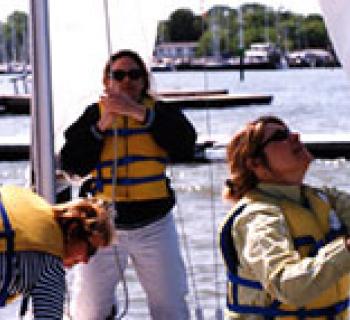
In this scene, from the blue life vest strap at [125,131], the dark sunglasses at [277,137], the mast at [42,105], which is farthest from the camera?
the blue life vest strap at [125,131]

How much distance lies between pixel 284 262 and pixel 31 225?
0.62m

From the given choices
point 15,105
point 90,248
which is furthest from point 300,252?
point 15,105

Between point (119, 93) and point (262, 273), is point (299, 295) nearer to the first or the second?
point (262, 273)

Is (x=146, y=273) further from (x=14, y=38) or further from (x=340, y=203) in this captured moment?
→ (x=14, y=38)

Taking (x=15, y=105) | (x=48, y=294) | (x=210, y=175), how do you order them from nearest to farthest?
(x=48, y=294), (x=210, y=175), (x=15, y=105)

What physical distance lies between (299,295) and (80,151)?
5.93ft

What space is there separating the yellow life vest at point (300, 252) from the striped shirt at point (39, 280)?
40 cm

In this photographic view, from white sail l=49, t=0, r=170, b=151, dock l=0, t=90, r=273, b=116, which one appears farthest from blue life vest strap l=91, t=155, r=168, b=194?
dock l=0, t=90, r=273, b=116

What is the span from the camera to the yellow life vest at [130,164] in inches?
170

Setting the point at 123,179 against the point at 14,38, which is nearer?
the point at 123,179

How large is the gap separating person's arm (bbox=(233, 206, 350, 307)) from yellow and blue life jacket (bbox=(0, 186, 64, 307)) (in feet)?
1.48

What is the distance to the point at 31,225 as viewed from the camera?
9.43 ft

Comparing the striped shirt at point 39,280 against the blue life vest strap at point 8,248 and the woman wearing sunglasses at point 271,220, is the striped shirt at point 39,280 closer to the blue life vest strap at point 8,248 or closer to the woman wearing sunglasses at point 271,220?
the blue life vest strap at point 8,248

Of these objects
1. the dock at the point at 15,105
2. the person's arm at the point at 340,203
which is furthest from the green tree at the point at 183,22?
the dock at the point at 15,105
